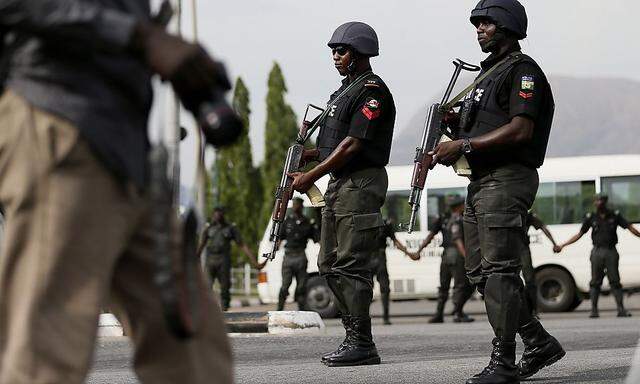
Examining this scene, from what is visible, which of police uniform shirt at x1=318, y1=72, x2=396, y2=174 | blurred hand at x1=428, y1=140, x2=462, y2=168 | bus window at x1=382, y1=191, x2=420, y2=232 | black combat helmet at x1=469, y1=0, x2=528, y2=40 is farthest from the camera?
bus window at x1=382, y1=191, x2=420, y2=232

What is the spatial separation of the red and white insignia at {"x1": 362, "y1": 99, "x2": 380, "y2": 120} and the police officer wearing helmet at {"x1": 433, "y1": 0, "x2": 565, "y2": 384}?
1.05 meters

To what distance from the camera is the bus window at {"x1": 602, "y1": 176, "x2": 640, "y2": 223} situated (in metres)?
22.2

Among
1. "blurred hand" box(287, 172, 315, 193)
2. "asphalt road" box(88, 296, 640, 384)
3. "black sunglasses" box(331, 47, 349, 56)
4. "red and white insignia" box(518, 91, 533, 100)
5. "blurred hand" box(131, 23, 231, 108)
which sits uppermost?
"black sunglasses" box(331, 47, 349, 56)

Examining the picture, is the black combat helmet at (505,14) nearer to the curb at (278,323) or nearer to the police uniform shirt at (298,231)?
the curb at (278,323)

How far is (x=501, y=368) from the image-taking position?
6.70m

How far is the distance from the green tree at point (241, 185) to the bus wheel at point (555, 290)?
26436 mm

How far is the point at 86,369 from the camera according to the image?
122 inches

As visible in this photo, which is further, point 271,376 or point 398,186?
point 398,186

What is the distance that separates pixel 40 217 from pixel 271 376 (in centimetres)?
477

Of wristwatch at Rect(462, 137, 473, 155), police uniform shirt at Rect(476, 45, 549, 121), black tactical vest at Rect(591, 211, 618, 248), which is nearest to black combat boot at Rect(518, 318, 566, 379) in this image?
wristwatch at Rect(462, 137, 473, 155)

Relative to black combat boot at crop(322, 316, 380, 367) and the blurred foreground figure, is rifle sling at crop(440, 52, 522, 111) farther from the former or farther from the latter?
the blurred foreground figure

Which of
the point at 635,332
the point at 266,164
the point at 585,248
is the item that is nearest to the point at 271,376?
the point at 635,332

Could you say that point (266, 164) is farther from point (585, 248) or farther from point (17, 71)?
point (17, 71)

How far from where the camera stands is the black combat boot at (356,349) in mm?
8039
